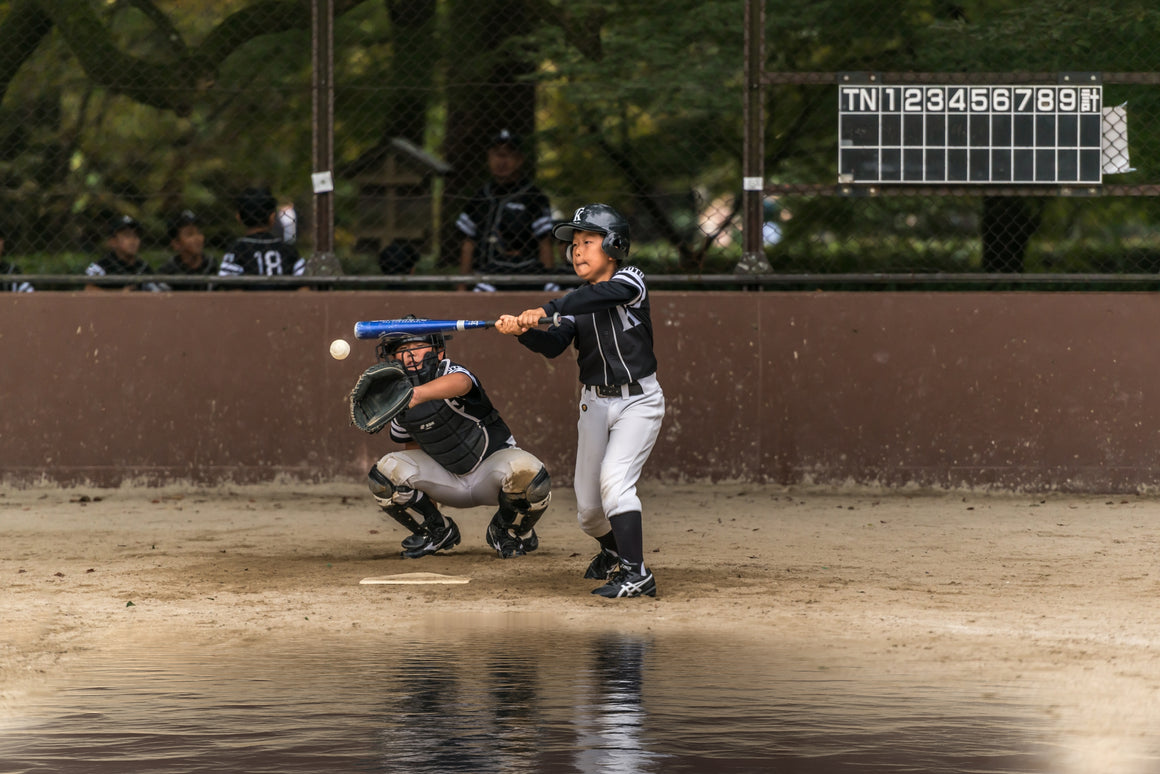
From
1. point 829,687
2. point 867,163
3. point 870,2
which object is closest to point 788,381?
point 867,163

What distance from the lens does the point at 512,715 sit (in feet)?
16.4

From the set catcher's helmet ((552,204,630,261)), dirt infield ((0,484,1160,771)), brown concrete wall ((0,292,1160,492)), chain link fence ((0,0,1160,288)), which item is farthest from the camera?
chain link fence ((0,0,1160,288))

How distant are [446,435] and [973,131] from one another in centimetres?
465

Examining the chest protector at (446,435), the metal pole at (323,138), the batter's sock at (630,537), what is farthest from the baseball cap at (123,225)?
the batter's sock at (630,537)

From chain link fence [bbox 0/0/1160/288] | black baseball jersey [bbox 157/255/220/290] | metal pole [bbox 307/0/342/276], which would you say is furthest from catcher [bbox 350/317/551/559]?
black baseball jersey [bbox 157/255/220/290]

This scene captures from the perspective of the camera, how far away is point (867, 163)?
10875 millimetres

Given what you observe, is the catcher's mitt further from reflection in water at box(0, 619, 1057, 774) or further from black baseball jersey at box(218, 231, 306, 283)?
black baseball jersey at box(218, 231, 306, 283)

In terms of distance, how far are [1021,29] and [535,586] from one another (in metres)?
6.08

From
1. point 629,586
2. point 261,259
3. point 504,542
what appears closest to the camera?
point 629,586

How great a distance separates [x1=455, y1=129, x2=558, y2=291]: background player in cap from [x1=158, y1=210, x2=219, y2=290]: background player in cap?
5.86 feet

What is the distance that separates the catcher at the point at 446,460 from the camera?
26.4 feet

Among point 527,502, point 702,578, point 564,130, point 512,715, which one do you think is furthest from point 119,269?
point 512,715

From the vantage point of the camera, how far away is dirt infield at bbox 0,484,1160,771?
5957 millimetres

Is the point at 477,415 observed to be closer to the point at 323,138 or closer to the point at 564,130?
the point at 323,138
